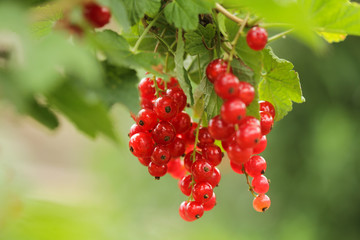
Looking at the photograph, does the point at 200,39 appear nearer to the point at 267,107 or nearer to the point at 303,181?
the point at 267,107

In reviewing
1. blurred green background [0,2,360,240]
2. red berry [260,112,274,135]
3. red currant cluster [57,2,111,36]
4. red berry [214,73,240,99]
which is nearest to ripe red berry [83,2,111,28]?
red currant cluster [57,2,111,36]

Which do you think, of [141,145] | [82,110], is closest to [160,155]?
[141,145]

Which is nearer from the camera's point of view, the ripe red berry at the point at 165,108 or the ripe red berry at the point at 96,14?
the ripe red berry at the point at 96,14

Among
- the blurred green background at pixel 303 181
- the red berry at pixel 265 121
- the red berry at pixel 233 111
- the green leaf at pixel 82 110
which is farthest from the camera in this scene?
the blurred green background at pixel 303 181

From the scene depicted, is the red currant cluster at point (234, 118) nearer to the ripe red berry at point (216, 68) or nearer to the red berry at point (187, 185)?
the ripe red berry at point (216, 68)

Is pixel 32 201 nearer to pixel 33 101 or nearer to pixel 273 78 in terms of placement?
pixel 33 101

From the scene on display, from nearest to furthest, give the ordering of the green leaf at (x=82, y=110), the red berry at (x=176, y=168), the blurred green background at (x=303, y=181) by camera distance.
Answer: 1. the green leaf at (x=82, y=110)
2. the red berry at (x=176, y=168)
3. the blurred green background at (x=303, y=181)

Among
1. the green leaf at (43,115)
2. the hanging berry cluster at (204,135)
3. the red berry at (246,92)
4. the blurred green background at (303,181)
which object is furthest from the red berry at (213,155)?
the blurred green background at (303,181)

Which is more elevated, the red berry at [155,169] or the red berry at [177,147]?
the red berry at [177,147]
